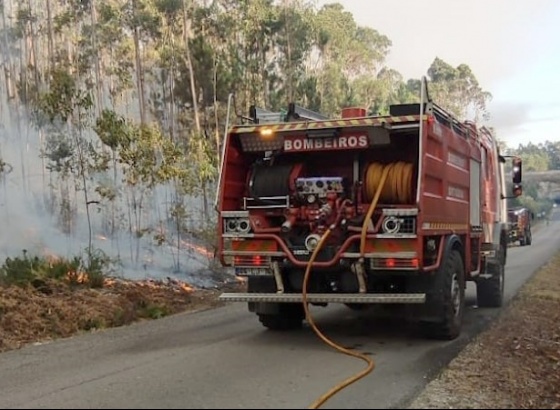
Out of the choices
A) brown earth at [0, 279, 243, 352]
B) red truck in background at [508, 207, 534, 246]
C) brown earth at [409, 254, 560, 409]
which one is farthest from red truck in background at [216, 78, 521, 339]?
red truck in background at [508, 207, 534, 246]

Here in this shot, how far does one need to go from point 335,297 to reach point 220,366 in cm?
153

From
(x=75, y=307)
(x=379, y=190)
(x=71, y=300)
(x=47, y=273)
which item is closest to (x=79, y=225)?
(x=47, y=273)

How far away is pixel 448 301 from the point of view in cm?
752

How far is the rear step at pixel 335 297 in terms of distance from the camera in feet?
22.8

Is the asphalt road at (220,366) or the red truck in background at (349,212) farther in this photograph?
the red truck in background at (349,212)

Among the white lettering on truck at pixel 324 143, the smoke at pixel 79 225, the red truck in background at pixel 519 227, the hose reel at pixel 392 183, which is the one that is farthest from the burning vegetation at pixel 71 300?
the red truck in background at pixel 519 227

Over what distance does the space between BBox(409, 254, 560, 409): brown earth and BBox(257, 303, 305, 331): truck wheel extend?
90.7 inches

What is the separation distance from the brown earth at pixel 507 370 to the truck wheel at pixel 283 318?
2304 mm

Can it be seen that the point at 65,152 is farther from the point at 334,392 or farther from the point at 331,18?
the point at 331,18

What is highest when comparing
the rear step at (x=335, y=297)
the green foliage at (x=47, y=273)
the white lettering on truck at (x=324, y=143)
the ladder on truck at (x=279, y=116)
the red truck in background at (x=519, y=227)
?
the ladder on truck at (x=279, y=116)

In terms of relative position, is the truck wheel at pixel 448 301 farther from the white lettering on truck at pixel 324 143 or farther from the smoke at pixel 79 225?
the smoke at pixel 79 225

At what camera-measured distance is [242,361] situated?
668 centimetres

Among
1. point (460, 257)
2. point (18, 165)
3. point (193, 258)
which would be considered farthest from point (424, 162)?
point (18, 165)

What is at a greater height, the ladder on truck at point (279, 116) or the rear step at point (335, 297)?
the ladder on truck at point (279, 116)
